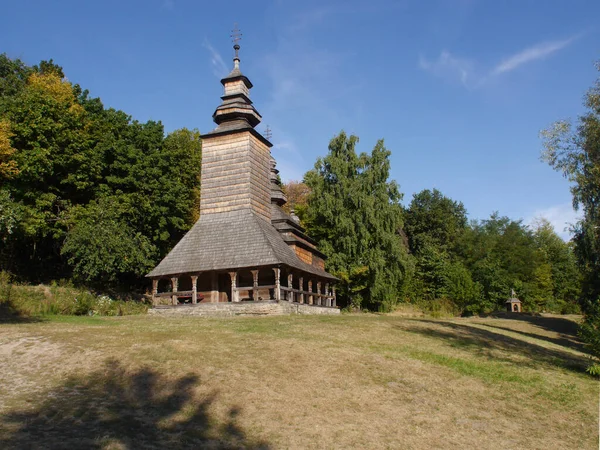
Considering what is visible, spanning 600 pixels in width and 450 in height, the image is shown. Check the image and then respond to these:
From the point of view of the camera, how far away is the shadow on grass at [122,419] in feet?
24.1

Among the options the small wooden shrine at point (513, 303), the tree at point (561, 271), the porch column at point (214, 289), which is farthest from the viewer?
the tree at point (561, 271)

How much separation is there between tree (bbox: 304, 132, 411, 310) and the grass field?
20.1 m

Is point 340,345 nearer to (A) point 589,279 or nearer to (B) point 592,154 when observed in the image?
(B) point 592,154

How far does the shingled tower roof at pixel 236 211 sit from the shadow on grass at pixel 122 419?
13.2 m

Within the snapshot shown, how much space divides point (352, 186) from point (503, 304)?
2303cm

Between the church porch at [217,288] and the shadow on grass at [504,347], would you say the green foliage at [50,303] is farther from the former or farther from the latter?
the shadow on grass at [504,347]

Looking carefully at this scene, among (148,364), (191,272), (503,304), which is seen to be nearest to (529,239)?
(503,304)

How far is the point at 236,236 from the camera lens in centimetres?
2570

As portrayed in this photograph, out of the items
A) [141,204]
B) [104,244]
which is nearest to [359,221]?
[141,204]

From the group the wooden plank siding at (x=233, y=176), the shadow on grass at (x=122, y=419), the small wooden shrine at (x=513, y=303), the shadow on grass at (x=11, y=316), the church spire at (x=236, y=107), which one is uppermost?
the church spire at (x=236, y=107)

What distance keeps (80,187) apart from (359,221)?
18.5 m

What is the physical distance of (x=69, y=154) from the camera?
29406 millimetres

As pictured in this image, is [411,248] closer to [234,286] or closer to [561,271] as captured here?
[561,271]

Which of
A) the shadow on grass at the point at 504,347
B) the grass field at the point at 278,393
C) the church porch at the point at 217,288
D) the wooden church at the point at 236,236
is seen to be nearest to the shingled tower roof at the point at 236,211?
the wooden church at the point at 236,236
